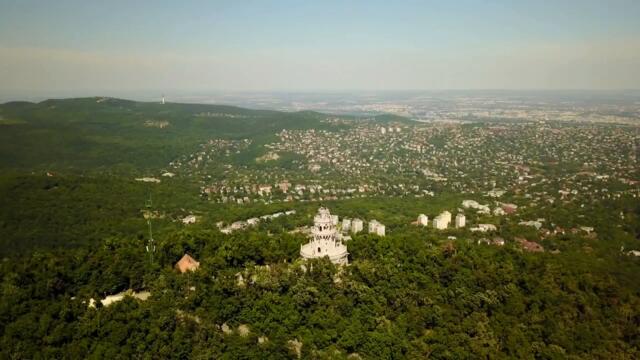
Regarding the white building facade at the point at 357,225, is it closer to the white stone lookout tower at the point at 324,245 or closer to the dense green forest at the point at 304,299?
the dense green forest at the point at 304,299

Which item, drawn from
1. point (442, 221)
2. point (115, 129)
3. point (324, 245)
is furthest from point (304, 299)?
point (115, 129)

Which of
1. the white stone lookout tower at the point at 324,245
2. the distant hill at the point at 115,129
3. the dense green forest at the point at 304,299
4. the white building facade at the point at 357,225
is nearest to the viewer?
the dense green forest at the point at 304,299

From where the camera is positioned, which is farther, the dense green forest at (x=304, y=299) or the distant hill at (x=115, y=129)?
the distant hill at (x=115, y=129)

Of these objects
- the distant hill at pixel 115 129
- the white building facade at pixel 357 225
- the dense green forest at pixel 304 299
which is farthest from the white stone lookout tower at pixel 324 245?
the distant hill at pixel 115 129

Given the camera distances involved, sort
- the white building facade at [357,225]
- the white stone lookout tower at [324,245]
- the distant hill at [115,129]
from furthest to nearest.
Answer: the distant hill at [115,129], the white building facade at [357,225], the white stone lookout tower at [324,245]

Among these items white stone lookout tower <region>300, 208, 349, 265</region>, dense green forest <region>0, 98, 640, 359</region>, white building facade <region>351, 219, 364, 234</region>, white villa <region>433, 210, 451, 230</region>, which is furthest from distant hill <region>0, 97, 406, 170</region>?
white stone lookout tower <region>300, 208, 349, 265</region>
